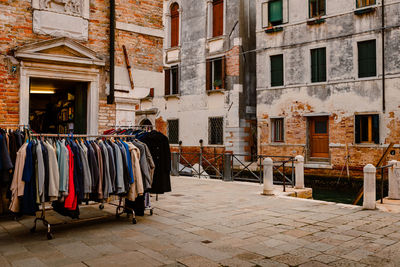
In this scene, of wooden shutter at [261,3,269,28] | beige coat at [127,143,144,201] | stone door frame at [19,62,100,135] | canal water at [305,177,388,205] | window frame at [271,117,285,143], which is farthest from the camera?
wooden shutter at [261,3,269,28]

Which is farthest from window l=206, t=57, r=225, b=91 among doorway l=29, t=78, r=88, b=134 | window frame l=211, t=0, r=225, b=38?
doorway l=29, t=78, r=88, b=134

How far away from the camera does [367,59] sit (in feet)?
48.2

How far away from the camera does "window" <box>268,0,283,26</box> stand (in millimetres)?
17234

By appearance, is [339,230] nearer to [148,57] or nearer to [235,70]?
[148,57]

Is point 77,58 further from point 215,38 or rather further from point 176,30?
point 176,30

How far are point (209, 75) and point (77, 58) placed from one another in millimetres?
12537

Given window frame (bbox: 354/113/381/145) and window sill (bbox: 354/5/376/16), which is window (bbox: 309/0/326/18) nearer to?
window sill (bbox: 354/5/376/16)

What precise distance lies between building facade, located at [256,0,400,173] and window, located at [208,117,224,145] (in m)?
2.20

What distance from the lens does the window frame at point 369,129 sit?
14.2 metres

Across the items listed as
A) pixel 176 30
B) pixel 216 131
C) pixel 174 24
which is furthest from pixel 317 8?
pixel 174 24

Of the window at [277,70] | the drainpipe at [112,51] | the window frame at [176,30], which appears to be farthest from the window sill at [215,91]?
the drainpipe at [112,51]

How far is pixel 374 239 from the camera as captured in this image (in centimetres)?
489

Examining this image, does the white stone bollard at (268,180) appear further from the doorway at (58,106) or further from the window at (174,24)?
the window at (174,24)

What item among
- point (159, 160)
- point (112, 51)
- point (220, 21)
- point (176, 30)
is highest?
point (176, 30)
